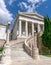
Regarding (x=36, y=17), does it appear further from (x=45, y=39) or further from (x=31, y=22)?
(x=45, y=39)

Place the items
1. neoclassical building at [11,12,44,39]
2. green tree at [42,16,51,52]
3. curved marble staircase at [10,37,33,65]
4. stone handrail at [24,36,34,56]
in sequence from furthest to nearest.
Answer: neoclassical building at [11,12,44,39], green tree at [42,16,51,52], stone handrail at [24,36,34,56], curved marble staircase at [10,37,33,65]

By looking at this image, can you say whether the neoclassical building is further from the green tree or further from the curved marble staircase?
the curved marble staircase

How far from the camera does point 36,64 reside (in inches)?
747

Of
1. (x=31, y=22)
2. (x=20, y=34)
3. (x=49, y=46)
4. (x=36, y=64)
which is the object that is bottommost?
(x=36, y=64)

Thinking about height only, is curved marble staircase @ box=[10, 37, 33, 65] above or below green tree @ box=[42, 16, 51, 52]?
below

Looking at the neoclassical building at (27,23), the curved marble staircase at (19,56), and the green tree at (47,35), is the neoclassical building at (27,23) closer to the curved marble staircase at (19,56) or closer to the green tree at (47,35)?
the green tree at (47,35)

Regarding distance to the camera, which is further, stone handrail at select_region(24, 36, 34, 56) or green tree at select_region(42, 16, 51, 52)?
green tree at select_region(42, 16, 51, 52)

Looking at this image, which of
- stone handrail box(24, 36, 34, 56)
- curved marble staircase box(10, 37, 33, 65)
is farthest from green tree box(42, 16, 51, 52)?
curved marble staircase box(10, 37, 33, 65)

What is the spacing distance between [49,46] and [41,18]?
24223 millimetres

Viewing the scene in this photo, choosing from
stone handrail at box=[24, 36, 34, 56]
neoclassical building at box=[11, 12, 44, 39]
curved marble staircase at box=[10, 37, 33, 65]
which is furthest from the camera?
neoclassical building at box=[11, 12, 44, 39]

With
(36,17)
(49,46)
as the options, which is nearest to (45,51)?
(49,46)

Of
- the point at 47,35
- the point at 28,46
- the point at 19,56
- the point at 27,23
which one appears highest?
the point at 27,23

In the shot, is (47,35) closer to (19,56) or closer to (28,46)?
(28,46)

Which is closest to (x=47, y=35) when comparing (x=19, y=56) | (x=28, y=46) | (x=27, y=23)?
(x=28, y=46)
